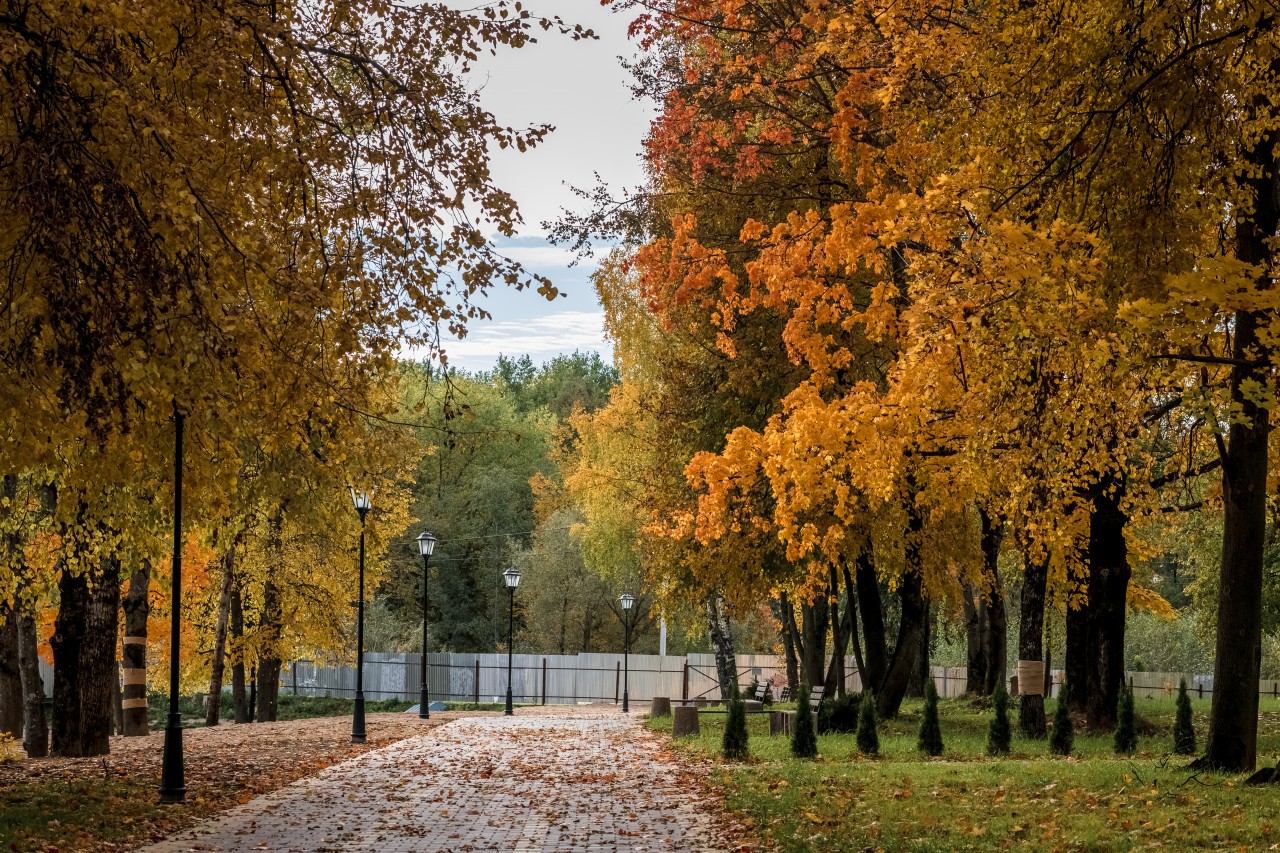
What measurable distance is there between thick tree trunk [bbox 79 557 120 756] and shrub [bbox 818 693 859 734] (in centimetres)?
1156

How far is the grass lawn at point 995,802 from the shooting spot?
31.0 ft

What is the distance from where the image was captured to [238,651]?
32500 millimetres

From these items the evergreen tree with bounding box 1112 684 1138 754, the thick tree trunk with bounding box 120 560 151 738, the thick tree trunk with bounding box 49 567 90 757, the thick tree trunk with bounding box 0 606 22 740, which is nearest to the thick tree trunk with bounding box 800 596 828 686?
the evergreen tree with bounding box 1112 684 1138 754

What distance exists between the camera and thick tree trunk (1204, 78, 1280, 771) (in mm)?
12008

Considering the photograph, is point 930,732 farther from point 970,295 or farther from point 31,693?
point 31,693

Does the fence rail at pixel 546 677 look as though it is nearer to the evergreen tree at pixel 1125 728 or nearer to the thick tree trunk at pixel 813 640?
the thick tree trunk at pixel 813 640

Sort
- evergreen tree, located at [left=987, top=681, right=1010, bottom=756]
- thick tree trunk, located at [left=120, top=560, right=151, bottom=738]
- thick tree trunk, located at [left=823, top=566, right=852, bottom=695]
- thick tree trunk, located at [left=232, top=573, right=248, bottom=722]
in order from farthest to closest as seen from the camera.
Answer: thick tree trunk, located at [left=232, top=573, right=248, bottom=722] < thick tree trunk, located at [left=823, top=566, right=852, bottom=695] < thick tree trunk, located at [left=120, top=560, right=151, bottom=738] < evergreen tree, located at [left=987, top=681, right=1010, bottom=756]

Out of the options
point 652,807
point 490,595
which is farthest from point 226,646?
point 490,595

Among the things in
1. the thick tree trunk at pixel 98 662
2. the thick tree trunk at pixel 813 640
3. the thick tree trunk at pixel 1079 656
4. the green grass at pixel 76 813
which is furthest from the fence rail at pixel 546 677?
the green grass at pixel 76 813

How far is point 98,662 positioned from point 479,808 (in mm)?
6967

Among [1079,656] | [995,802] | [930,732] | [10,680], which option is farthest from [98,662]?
[1079,656]

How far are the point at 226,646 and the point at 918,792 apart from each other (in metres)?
23.1

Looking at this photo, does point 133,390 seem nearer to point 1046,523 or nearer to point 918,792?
point 918,792

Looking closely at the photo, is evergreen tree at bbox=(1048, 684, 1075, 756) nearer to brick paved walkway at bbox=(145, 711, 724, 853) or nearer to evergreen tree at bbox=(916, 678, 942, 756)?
evergreen tree at bbox=(916, 678, 942, 756)
